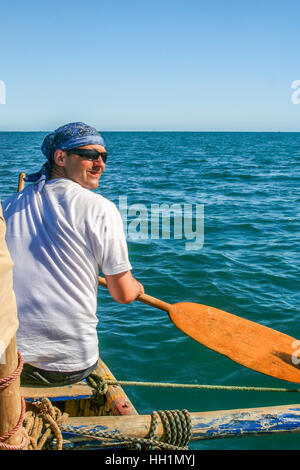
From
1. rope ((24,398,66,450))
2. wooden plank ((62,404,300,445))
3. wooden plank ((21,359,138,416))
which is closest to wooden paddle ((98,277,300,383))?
wooden plank ((21,359,138,416))

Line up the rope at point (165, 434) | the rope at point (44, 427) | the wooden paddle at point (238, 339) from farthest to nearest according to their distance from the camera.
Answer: the wooden paddle at point (238, 339) < the rope at point (165, 434) < the rope at point (44, 427)

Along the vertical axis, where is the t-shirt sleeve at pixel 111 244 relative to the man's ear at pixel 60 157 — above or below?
below

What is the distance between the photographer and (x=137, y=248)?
917cm

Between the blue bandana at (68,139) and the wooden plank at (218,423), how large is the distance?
135cm

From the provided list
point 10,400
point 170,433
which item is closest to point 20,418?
point 10,400

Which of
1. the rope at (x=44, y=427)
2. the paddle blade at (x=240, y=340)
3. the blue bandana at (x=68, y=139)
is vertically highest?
the blue bandana at (x=68, y=139)

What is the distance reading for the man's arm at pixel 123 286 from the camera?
2.42m

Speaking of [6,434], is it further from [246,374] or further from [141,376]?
[246,374]

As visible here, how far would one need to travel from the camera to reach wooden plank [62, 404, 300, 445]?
2.28 metres

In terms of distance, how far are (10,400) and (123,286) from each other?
3.02ft

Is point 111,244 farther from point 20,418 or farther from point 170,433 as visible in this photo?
point 170,433

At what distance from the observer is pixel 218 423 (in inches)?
96.4

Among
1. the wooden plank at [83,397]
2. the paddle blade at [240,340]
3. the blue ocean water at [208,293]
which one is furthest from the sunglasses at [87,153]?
the blue ocean water at [208,293]

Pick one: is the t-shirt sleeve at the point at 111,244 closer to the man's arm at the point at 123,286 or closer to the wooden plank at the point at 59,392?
the man's arm at the point at 123,286
